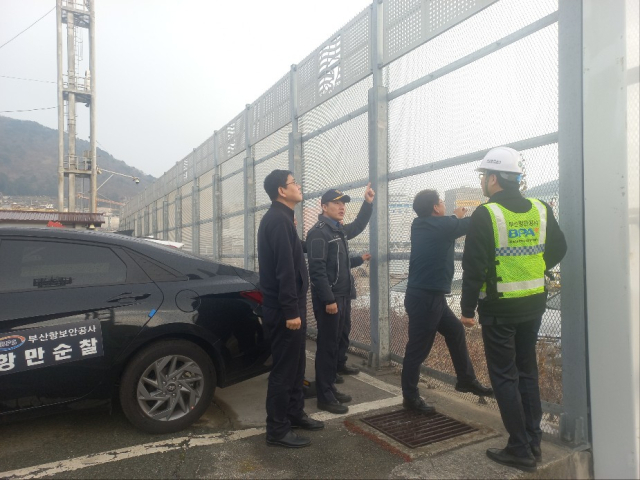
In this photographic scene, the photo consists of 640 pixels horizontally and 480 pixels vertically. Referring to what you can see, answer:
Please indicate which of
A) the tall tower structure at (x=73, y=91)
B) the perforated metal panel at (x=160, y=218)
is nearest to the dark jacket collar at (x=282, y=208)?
the perforated metal panel at (x=160, y=218)

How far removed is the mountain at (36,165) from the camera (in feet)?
332

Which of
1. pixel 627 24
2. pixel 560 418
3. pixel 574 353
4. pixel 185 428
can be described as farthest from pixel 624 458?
pixel 185 428

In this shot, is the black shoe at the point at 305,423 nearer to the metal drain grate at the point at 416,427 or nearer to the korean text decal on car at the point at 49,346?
the metal drain grate at the point at 416,427

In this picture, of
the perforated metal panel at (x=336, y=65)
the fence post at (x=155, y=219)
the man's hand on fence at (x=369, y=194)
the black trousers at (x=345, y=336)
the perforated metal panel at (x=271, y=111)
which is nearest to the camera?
the man's hand on fence at (x=369, y=194)

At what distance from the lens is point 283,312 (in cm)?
333

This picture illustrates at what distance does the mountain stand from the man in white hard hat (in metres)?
90.3

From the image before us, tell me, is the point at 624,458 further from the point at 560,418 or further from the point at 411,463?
the point at 411,463

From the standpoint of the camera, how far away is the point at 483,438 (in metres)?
3.32

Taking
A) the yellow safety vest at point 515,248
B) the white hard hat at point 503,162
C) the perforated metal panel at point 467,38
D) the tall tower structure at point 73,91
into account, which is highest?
the tall tower structure at point 73,91

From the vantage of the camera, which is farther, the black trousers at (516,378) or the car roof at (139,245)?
the car roof at (139,245)

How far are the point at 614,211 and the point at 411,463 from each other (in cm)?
189

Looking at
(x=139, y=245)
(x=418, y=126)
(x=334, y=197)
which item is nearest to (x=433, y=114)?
(x=418, y=126)

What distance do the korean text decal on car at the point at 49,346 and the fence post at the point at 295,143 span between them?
370 centimetres

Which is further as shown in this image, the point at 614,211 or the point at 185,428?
the point at 185,428
